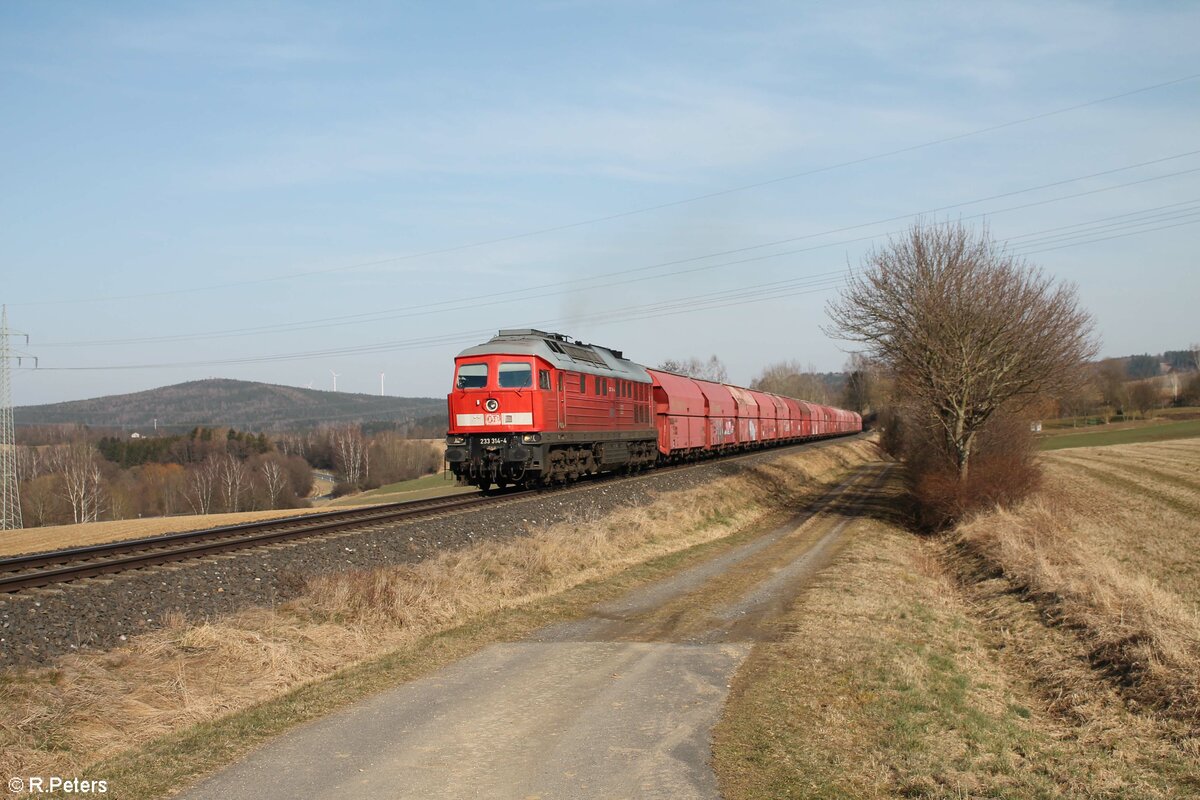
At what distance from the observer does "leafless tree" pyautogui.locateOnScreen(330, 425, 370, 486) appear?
13275 cm

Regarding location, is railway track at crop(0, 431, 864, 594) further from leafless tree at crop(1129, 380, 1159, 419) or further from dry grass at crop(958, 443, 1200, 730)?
leafless tree at crop(1129, 380, 1159, 419)

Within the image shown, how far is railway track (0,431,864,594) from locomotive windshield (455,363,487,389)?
372 cm

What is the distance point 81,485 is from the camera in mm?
80438

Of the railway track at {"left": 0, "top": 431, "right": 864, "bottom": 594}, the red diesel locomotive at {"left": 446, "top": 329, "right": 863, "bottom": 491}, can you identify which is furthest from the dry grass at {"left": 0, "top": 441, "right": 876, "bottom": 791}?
the red diesel locomotive at {"left": 446, "top": 329, "right": 863, "bottom": 491}

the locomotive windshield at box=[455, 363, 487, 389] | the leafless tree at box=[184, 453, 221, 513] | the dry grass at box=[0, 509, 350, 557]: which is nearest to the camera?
the dry grass at box=[0, 509, 350, 557]

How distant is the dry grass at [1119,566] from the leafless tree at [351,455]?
10447 cm

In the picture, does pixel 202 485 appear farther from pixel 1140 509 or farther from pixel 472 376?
pixel 1140 509

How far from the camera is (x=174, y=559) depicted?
1334 cm

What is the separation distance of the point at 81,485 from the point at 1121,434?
93.5 meters

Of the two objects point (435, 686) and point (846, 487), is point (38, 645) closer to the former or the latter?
point (435, 686)

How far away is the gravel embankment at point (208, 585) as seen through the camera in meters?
9.52

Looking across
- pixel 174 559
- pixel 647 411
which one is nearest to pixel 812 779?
pixel 174 559

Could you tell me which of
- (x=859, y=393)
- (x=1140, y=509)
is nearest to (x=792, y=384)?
(x=859, y=393)

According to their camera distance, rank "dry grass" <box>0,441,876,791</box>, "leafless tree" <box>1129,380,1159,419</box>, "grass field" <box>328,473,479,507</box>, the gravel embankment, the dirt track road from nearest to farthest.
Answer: the dirt track road, "dry grass" <box>0,441,876,791</box>, the gravel embankment, "grass field" <box>328,473,479,507</box>, "leafless tree" <box>1129,380,1159,419</box>
